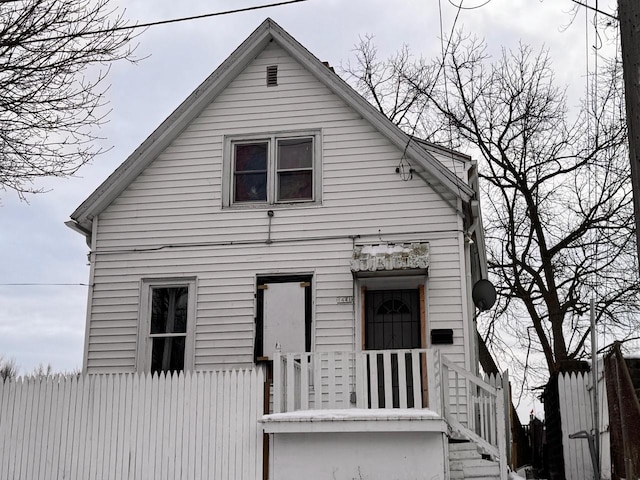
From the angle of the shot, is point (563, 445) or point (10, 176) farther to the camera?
point (563, 445)

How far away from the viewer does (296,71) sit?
1499cm

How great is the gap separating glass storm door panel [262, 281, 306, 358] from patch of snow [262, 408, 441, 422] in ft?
10.2

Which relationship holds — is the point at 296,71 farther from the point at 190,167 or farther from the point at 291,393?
the point at 291,393

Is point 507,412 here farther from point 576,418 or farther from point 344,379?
point 344,379

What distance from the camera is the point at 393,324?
13.8 meters

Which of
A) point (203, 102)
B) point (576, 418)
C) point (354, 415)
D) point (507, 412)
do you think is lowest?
point (354, 415)

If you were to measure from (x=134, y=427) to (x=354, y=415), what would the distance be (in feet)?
9.95

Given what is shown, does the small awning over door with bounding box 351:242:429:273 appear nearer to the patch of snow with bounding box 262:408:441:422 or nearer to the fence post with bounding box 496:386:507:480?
the fence post with bounding box 496:386:507:480

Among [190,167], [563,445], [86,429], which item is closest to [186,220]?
[190,167]

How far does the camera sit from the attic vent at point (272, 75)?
15086 millimetres

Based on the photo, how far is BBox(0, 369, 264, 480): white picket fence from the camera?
10.9 m

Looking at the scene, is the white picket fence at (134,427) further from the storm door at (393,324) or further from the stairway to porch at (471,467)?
the storm door at (393,324)

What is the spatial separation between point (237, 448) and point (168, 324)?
412 centimetres

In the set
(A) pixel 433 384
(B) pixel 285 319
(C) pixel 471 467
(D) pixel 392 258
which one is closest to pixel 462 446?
(C) pixel 471 467
